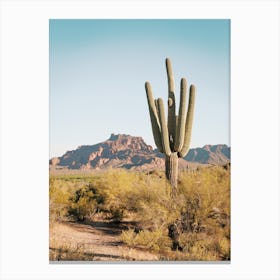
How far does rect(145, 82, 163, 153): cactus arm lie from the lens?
24.7 feet

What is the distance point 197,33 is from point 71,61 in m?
2.26

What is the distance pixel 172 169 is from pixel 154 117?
98 centimetres

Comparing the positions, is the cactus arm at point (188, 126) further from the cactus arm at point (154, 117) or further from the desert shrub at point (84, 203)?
the desert shrub at point (84, 203)

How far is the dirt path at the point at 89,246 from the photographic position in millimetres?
7184

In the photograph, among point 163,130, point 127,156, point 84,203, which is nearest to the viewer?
point 163,130

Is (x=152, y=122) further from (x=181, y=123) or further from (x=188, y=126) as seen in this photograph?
(x=188, y=126)

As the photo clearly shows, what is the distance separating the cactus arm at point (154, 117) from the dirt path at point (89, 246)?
5.63 ft

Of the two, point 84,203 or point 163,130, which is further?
point 84,203

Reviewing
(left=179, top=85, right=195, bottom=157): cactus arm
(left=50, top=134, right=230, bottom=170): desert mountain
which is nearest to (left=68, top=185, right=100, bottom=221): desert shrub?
(left=50, top=134, right=230, bottom=170): desert mountain

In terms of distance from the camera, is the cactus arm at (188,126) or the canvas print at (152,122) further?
the cactus arm at (188,126)

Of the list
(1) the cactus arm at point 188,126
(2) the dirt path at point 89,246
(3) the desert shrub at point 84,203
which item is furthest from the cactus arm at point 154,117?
(3) the desert shrub at point 84,203
